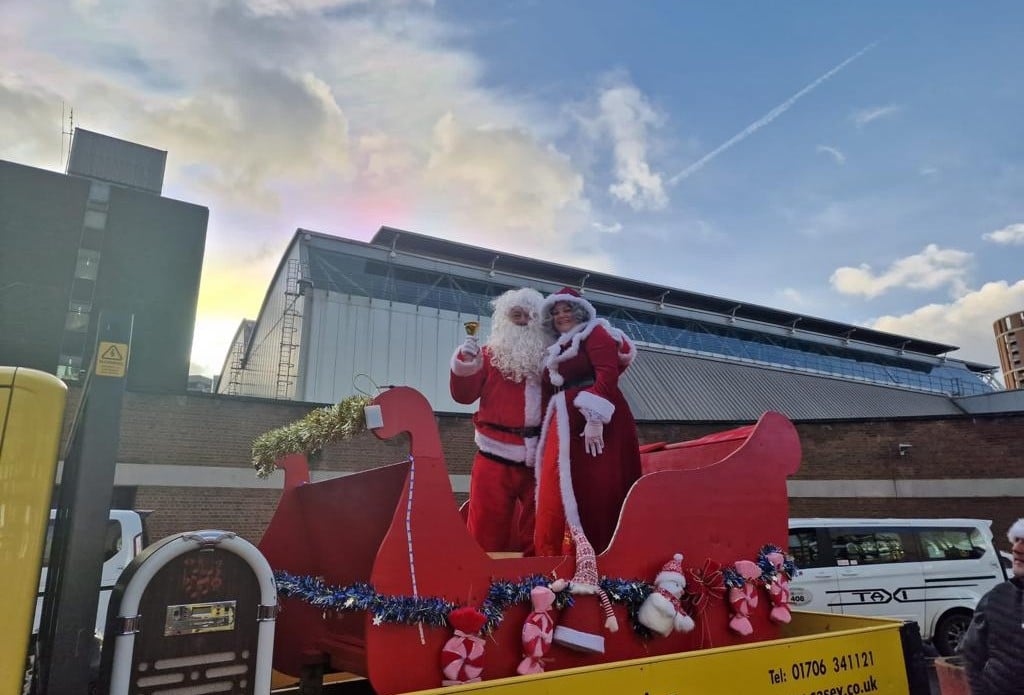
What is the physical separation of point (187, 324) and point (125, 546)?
1685 cm

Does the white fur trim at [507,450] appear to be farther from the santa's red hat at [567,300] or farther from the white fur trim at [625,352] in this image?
the santa's red hat at [567,300]

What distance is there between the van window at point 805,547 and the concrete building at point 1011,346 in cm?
7094

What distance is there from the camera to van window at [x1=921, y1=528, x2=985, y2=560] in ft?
32.9

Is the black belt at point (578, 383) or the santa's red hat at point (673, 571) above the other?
the black belt at point (578, 383)

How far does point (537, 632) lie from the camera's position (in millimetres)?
2883

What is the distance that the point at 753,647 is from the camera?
117 inches

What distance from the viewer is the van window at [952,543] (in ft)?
32.9

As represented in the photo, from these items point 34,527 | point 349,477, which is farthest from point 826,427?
point 34,527

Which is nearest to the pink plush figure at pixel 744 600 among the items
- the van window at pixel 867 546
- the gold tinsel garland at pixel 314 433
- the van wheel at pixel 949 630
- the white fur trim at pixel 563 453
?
the white fur trim at pixel 563 453

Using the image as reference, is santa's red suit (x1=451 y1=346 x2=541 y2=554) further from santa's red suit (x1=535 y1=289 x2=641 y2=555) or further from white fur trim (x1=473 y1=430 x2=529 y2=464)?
santa's red suit (x1=535 y1=289 x2=641 y2=555)

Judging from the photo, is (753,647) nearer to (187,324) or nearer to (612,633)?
(612,633)

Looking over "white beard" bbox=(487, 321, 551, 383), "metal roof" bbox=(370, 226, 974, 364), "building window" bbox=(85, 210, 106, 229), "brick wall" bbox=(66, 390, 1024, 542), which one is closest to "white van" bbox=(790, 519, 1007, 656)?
"brick wall" bbox=(66, 390, 1024, 542)

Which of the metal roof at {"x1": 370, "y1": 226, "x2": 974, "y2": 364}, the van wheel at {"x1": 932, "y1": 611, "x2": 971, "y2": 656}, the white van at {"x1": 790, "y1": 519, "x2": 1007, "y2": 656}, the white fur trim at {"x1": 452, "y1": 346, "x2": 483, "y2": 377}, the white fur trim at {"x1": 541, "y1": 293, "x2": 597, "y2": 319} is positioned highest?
the metal roof at {"x1": 370, "y1": 226, "x2": 974, "y2": 364}

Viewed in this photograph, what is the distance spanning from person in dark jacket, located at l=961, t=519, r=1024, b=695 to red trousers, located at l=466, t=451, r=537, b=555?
2376 millimetres
